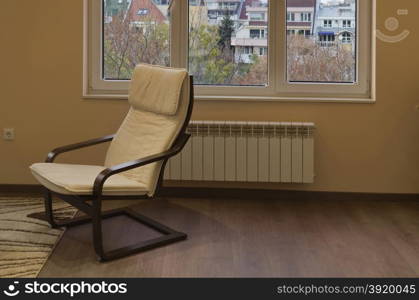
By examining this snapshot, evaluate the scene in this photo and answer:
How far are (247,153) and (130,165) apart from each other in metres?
1.44

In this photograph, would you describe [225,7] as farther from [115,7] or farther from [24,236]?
[24,236]

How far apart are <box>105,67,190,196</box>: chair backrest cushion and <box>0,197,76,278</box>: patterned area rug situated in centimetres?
60

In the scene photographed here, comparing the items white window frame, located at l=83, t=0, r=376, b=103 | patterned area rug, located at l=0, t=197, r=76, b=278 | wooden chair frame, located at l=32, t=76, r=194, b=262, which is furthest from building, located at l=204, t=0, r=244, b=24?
patterned area rug, located at l=0, t=197, r=76, b=278

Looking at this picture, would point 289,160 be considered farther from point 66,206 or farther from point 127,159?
point 66,206

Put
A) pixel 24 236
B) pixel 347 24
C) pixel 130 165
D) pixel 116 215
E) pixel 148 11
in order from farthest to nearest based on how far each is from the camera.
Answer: pixel 148 11 → pixel 347 24 → pixel 116 215 → pixel 24 236 → pixel 130 165

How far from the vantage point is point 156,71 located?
3.54 meters

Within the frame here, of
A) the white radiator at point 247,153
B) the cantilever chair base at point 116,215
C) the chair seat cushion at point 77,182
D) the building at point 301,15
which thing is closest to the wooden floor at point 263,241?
the cantilever chair base at point 116,215

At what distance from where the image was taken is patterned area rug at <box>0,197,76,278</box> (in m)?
2.82

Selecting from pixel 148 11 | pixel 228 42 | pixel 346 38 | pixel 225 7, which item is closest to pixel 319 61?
pixel 346 38

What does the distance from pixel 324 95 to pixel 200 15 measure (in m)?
1.22

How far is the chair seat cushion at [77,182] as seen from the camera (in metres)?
2.91

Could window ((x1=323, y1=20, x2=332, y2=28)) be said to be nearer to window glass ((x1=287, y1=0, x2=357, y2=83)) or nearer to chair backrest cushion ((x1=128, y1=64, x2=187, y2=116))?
window glass ((x1=287, y1=0, x2=357, y2=83))

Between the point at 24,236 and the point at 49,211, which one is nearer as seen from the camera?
the point at 24,236

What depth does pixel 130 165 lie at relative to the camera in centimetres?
300
